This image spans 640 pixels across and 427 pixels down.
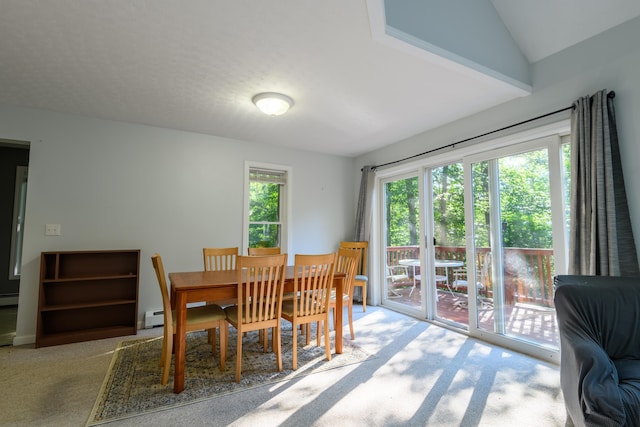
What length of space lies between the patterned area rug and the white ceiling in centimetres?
246

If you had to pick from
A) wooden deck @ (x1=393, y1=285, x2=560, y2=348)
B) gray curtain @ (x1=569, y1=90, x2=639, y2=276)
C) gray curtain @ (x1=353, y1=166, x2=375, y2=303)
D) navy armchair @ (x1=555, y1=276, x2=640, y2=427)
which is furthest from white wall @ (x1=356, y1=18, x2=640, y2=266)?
gray curtain @ (x1=353, y1=166, x2=375, y2=303)

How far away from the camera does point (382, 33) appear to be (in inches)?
77.5

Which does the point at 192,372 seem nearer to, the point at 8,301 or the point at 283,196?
the point at 283,196

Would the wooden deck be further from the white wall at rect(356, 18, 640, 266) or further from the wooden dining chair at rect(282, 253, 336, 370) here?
the wooden dining chair at rect(282, 253, 336, 370)

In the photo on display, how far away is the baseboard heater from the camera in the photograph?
359 cm

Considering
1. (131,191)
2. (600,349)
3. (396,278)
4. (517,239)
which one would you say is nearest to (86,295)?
(131,191)

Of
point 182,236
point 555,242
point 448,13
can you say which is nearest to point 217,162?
point 182,236

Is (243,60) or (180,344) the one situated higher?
(243,60)

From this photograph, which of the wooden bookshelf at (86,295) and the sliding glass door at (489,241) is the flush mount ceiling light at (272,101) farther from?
the wooden bookshelf at (86,295)

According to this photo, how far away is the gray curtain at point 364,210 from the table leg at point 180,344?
311cm

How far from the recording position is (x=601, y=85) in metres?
2.35

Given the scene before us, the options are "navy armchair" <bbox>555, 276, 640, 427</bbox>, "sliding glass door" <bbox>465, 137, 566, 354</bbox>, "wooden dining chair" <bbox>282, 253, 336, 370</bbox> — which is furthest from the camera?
"sliding glass door" <bbox>465, 137, 566, 354</bbox>

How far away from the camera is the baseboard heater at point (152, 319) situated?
359 cm

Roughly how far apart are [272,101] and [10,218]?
4765 millimetres
